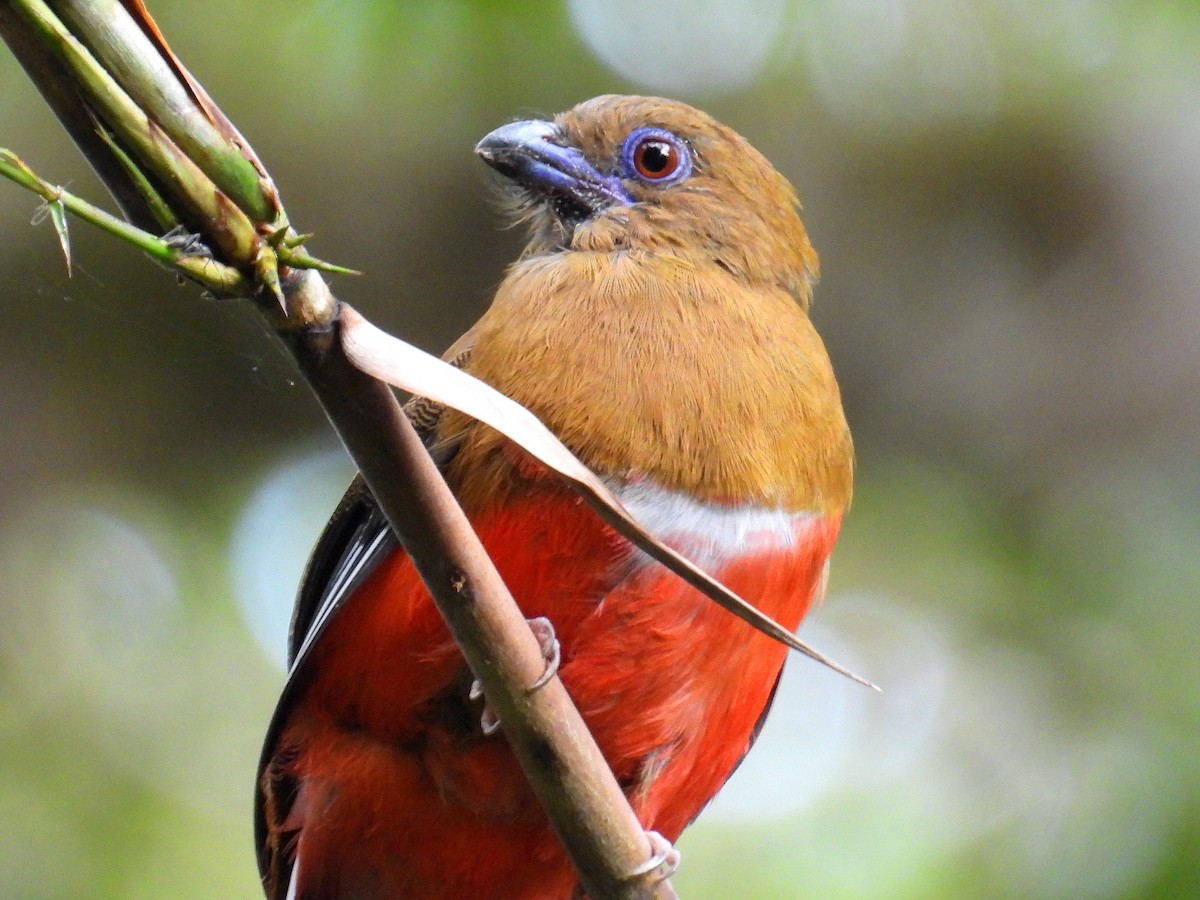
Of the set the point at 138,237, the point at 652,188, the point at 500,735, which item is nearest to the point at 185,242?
the point at 138,237

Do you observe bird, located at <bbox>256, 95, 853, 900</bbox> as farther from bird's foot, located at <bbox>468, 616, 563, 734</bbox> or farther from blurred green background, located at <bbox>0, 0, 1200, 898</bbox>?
blurred green background, located at <bbox>0, 0, 1200, 898</bbox>

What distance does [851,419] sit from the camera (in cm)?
499

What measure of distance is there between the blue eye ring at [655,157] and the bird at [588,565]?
41 millimetres

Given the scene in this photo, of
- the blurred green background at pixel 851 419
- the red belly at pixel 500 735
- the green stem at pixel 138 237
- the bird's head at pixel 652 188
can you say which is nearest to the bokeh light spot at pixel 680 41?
the blurred green background at pixel 851 419

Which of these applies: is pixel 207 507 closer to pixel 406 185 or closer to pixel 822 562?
pixel 406 185

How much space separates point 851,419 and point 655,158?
2265mm

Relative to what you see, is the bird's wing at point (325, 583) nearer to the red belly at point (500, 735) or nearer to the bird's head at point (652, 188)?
the red belly at point (500, 735)

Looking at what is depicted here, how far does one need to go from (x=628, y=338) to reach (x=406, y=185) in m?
2.38

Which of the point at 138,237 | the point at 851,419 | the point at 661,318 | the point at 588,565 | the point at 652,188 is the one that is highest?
the point at 851,419

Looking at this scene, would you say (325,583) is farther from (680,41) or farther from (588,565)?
(680,41)

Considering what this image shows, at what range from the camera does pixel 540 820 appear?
2.46 meters

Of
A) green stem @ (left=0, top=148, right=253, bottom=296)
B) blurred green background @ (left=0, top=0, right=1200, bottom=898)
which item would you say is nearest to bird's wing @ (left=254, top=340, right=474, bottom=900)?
green stem @ (left=0, top=148, right=253, bottom=296)

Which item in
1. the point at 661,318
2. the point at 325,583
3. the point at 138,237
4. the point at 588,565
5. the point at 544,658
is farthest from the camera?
the point at 325,583

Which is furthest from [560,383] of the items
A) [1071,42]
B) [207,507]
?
[1071,42]
